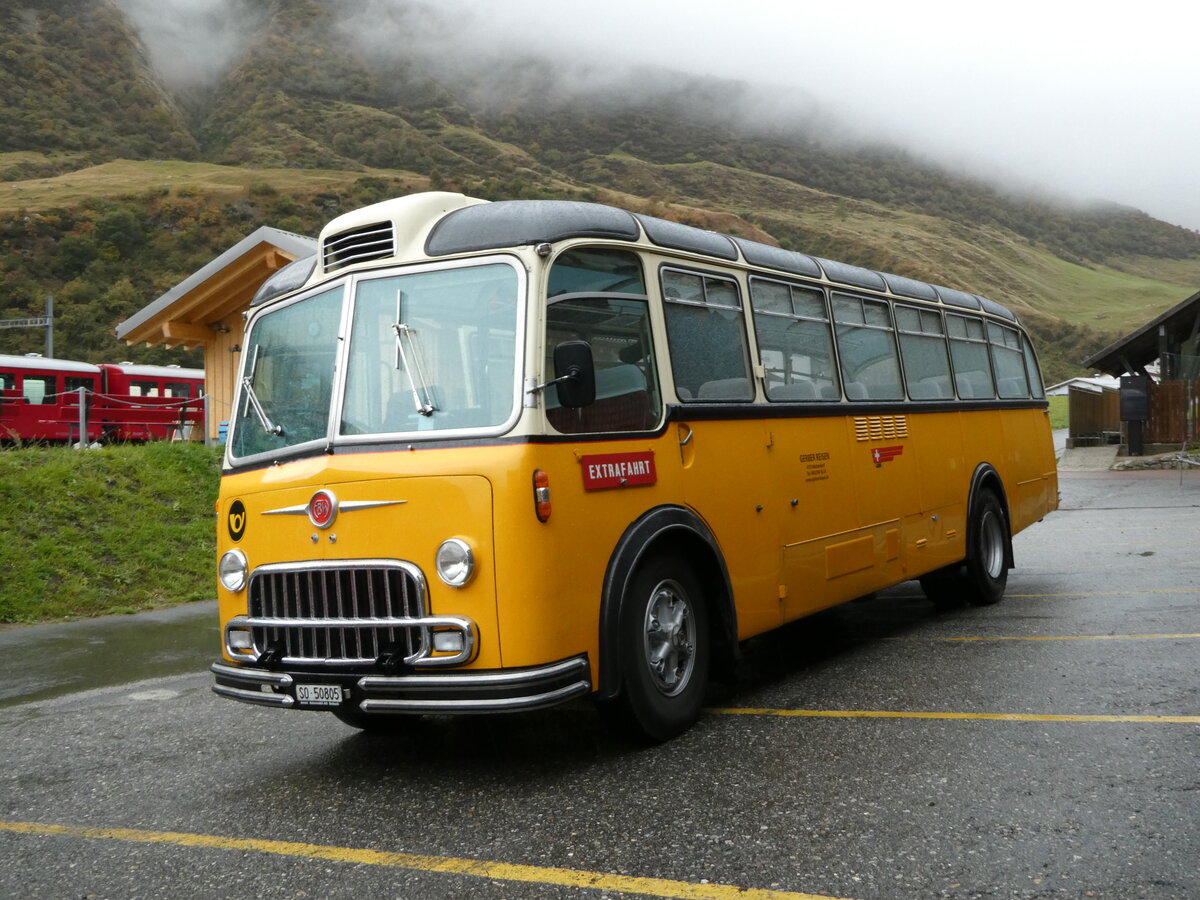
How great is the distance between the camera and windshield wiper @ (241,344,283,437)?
19.4 ft

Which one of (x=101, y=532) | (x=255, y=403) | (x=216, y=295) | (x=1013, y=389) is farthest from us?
(x=216, y=295)

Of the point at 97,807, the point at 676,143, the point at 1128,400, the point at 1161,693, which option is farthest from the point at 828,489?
the point at 676,143

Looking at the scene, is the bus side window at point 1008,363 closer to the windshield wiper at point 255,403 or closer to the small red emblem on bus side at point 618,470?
A: the small red emblem on bus side at point 618,470

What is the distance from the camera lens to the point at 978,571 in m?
9.84

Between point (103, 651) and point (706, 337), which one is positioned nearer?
point (706, 337)

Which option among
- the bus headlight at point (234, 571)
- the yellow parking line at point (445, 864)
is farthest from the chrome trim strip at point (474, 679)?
the bus headlight at point (234, 571)

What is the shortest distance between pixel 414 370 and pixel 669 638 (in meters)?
1.82

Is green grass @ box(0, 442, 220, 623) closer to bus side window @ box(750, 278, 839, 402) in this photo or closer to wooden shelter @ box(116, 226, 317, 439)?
wooden shelter @ box(116, 226, 317, 439)

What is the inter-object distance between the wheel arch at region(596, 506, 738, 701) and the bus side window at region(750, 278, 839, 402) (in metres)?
1.33

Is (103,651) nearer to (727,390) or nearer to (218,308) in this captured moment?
(727,390)

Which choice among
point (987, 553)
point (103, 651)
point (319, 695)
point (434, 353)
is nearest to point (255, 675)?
point (319, 695)

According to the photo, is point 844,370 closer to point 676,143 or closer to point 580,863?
point 580,863

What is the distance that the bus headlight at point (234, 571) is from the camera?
5648 mm

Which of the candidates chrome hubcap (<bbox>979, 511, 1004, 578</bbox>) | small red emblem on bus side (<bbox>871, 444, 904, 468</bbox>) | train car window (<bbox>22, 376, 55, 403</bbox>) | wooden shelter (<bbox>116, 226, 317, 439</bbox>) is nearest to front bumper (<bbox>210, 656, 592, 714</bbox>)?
small red emblem on bus side (<bbox>871, 444, 904, 468</bbox>)
